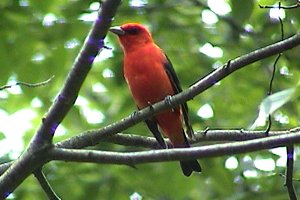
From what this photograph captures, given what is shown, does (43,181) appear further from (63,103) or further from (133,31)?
(133,31)

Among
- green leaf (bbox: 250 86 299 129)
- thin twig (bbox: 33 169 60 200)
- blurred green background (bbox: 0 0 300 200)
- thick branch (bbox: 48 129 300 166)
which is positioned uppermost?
green leaf (bbox: 250 86 299 129)

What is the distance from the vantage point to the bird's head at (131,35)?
6.04 m

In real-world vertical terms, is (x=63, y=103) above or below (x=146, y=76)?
above

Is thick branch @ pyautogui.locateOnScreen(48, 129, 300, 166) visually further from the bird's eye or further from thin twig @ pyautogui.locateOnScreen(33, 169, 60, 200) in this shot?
the bird's eye

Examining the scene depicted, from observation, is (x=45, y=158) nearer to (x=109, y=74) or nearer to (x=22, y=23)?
(x=22, y=23)

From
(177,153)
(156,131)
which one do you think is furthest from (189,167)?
(177,153)

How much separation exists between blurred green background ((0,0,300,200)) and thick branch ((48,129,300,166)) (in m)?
1.66

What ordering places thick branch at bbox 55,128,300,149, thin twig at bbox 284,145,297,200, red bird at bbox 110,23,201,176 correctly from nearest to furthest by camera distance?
thin twig at bbox 284,145,297,200, thick branch at bbox 55,128,300,149, red bird at bbox 110,23,201,176

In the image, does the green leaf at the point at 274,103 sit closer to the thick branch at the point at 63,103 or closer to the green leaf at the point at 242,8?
the thick branch at the point at 63,103

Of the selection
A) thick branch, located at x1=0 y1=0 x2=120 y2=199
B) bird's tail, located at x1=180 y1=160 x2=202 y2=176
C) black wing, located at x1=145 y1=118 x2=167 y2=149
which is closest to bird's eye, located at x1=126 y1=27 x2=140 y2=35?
black wing, located at x1=145 y1=118 x2=167 y2=149

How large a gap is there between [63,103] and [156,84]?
103 inches

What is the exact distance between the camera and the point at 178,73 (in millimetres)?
6359

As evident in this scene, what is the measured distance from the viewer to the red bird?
552 centimetres

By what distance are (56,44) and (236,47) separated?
5.99 ft
